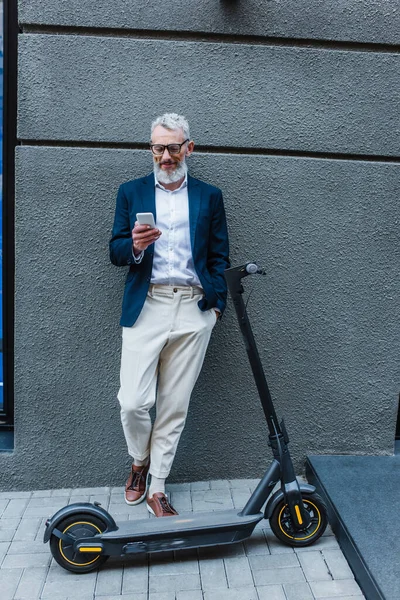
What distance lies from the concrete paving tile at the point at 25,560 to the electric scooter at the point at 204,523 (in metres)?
0.19

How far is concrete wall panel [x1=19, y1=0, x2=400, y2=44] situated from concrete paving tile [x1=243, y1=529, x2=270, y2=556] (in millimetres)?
3019

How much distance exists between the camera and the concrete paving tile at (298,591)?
3.13m

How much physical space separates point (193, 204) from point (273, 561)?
202 cm

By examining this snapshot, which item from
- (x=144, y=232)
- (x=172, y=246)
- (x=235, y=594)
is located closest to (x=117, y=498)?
(x=235, y=594)

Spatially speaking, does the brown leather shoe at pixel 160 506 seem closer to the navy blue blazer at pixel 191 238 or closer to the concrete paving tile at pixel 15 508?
the concrete paving tile at pixel 15 508

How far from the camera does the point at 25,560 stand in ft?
11.3

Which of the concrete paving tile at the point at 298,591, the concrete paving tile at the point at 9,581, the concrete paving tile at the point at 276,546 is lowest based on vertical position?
the concrete paving tile at the point at 9,581

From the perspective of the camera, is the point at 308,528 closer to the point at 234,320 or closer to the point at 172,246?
the point at 234,320

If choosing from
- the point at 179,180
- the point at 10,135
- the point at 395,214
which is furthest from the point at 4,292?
the point at 395,214

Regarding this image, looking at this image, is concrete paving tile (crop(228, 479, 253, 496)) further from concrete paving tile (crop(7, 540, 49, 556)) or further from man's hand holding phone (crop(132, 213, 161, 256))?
man's hand holding phone (crop(132, 213, 161, 256))

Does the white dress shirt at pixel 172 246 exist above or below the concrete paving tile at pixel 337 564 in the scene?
above

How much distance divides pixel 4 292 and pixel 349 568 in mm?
2728

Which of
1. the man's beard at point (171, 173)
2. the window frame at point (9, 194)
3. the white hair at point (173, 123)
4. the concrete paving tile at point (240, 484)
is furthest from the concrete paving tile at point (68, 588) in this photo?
the white hair at point (173, 123)

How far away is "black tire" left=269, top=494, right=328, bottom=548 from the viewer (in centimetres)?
348
